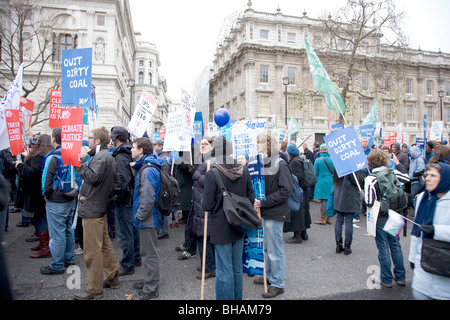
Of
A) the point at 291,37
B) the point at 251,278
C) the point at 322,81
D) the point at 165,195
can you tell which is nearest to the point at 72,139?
the point at 165,195

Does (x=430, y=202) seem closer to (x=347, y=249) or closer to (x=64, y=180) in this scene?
(x=347, y=249)

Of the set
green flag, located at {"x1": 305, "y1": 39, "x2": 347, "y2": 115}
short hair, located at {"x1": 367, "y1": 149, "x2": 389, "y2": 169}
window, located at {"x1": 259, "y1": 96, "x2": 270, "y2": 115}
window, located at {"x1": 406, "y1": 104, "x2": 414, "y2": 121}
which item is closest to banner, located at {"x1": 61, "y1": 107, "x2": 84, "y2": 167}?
short hair, located at {"x1": 367, "y1": 149, "x2": 389, "y2": 169}

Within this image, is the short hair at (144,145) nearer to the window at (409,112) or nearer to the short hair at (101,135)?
the short hair at (101,135)

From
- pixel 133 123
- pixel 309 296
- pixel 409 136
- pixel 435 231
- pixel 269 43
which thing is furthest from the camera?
pixel 409 136

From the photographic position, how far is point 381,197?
12.9ft

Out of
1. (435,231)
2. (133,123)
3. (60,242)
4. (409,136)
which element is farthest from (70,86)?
(409,136)

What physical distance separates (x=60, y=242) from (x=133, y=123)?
8.08 ft

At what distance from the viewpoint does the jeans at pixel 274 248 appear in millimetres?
3801

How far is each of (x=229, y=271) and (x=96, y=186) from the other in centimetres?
207

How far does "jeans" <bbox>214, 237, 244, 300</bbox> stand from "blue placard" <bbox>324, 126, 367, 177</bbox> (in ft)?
8.46

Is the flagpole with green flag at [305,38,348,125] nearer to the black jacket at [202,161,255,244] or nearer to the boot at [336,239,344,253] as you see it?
the boot at [336,239,344,253]

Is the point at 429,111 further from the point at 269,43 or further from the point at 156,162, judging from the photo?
the point at 156,162

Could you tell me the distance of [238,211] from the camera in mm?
3049

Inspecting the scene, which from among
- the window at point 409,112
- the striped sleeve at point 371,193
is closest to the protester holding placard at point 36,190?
the striped sleeve at point 371,193
